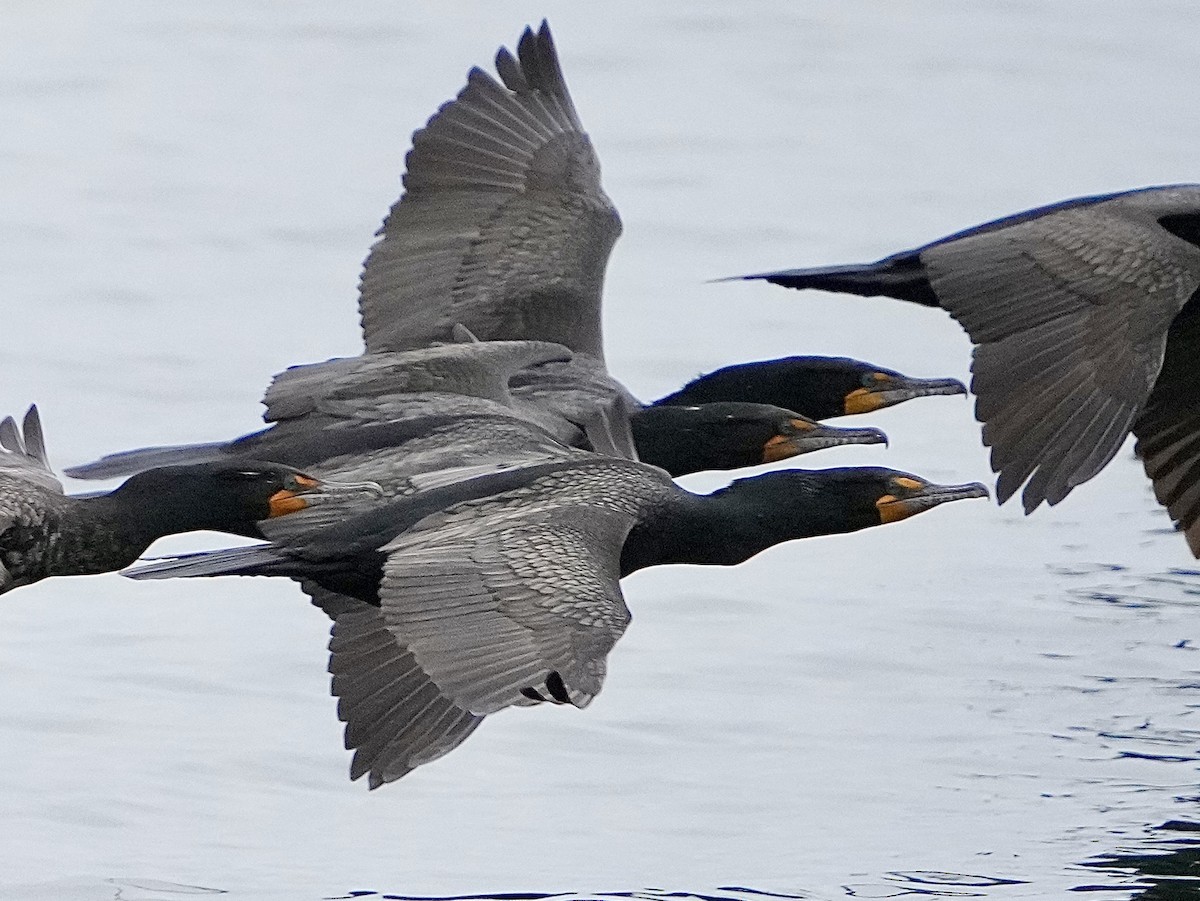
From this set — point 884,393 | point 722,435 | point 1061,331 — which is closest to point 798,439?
point 722,435

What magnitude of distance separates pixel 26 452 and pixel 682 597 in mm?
2621

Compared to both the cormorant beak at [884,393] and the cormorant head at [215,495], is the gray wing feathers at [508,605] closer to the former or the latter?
the cormorant head at [215,495]

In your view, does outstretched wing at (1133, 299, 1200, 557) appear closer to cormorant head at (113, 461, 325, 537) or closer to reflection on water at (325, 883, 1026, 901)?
reflection on water at (325, 883, 1026, 901)

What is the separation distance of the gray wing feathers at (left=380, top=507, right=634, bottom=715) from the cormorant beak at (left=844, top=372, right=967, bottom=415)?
2.54 meters

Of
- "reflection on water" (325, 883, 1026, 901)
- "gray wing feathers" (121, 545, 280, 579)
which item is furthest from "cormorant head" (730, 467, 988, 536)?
"gray wing feathers" (121, 545, 280, 579)

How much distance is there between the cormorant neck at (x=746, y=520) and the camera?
380 inches

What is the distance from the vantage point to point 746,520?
9812 mm

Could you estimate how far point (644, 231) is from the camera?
16.3 meters

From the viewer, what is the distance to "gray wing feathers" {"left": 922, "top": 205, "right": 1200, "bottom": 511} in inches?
380

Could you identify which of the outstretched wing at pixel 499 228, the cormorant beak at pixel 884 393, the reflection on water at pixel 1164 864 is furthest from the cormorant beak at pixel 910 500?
the outstretched wing at pixel 499 228

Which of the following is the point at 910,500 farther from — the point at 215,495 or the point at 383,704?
the point at 215,495

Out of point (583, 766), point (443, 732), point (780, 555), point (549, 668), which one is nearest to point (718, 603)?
point (780, 555)

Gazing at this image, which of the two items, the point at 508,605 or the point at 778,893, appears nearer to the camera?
the point at 508,605

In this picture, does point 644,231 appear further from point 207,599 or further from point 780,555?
point 207,599
